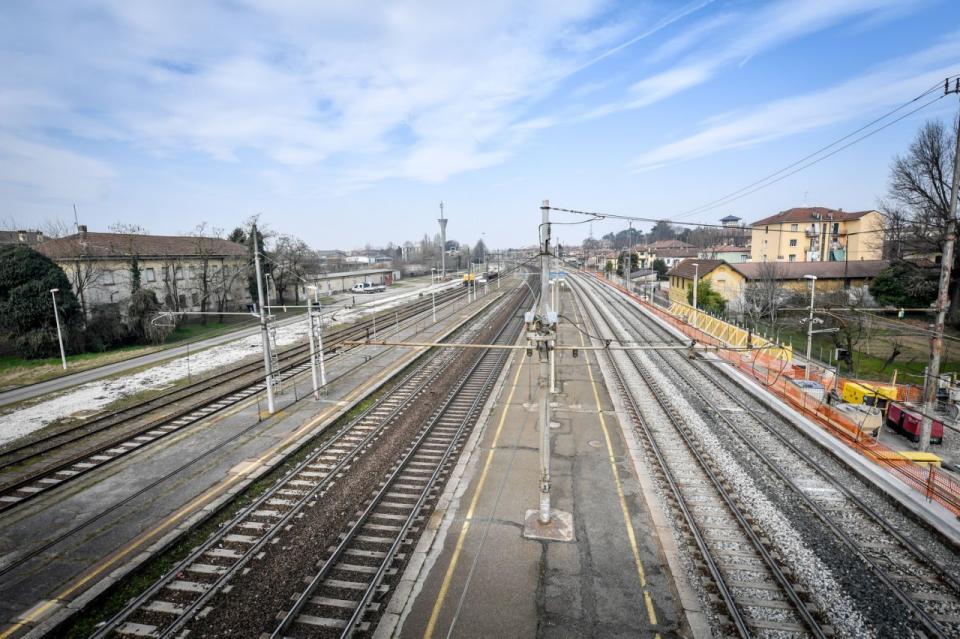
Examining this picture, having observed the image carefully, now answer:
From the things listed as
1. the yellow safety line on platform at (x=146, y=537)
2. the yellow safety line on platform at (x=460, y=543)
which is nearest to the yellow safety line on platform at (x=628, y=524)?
the yellow safety line on platform at (x=460, y=543)

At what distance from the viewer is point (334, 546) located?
33.9 feet

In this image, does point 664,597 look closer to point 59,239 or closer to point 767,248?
point 59,239

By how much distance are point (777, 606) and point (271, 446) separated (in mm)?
14137

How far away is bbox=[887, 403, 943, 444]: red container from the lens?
54.2 feet

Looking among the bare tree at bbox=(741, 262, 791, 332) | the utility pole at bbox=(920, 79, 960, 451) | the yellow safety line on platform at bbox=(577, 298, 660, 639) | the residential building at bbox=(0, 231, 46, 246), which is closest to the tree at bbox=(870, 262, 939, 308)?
the bare tree at bbox=(741, 262, 791, 332)

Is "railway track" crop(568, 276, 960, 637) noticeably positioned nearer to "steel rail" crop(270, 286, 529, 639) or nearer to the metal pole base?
the metal pole base

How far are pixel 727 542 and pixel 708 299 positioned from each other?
39275 mm

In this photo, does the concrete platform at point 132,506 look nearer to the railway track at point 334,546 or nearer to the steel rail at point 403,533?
the railway track at point 334,546

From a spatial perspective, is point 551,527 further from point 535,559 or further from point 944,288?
point 944,288

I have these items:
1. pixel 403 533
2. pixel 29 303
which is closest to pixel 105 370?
pixel 29 303

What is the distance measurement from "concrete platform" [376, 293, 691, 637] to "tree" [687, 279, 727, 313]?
3436cm

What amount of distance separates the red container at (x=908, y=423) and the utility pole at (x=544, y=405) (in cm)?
1416

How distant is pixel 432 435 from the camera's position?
16859 millimetres

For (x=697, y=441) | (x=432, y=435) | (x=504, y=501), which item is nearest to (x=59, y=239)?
(x=432, y=435)
